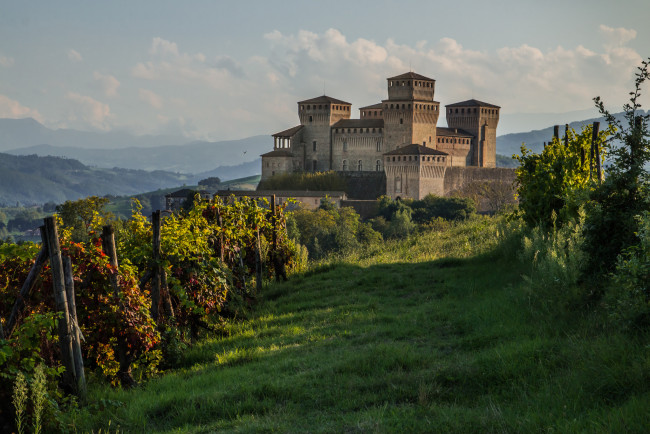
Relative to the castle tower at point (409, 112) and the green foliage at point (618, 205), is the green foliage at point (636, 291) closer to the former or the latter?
the green foliage at point (618, 205)

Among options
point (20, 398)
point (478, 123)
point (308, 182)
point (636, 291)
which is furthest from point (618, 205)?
point (478, 123)

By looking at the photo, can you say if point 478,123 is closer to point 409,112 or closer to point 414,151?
point 409,112

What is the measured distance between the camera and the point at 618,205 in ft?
23.7

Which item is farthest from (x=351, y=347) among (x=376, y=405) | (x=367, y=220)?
(x=367, y=220)

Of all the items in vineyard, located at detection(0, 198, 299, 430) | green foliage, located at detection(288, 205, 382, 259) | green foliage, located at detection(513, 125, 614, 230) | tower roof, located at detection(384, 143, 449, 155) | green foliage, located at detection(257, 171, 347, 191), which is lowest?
green foliage, located at detection(288, 205, 382, 259)

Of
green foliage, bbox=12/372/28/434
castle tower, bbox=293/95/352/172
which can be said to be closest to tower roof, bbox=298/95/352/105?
castle tower, bbox=293/95/352/172

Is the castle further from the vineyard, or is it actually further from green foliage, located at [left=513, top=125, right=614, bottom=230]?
the vineyard

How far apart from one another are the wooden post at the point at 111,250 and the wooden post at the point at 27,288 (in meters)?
0.94

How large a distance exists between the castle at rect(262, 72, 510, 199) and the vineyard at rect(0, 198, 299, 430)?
57.5m

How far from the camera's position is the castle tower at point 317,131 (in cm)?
7369

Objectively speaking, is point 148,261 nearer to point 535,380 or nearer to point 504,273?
point 535,380

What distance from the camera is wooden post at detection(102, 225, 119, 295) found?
6.75m

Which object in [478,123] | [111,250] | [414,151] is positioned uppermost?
[478,123]

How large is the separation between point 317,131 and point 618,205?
67.8m
